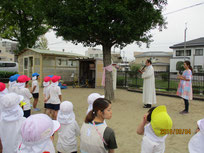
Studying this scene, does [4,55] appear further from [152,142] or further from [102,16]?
[152,142]

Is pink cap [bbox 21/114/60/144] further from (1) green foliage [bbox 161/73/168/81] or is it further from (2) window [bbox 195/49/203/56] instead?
(2) window [bbox 195/49/203/56]

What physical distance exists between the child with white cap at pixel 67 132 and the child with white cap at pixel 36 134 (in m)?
0.98

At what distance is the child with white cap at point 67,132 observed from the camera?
8.06 ft

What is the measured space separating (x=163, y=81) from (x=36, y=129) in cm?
1089

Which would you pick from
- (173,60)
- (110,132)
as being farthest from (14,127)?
(173,60)

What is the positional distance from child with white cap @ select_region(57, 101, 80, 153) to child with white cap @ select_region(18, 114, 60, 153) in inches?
38.8

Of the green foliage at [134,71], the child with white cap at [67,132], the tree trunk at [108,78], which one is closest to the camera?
the child with white cap at [67,132]

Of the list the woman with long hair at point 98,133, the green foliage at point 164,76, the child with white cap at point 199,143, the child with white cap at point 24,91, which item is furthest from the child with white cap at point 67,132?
the green foliage at point 164,76

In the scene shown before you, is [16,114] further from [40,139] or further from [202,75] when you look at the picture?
[202,75]

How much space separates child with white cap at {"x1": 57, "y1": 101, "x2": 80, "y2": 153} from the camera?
8.06ft

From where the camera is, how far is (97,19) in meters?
6.11

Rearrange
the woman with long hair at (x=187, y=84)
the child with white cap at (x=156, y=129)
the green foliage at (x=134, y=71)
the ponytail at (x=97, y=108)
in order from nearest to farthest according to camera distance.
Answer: the child with white cap at (x=156, y=129) → the ponytail at (x=97, y=108) → the woman with long hair at (x=187, y=84) → the green foliage at (x=134, y=71)

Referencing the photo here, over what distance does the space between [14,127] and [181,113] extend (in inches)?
218

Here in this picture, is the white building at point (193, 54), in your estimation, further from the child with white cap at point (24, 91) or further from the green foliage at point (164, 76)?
the child with white cap at point (24, 91)
